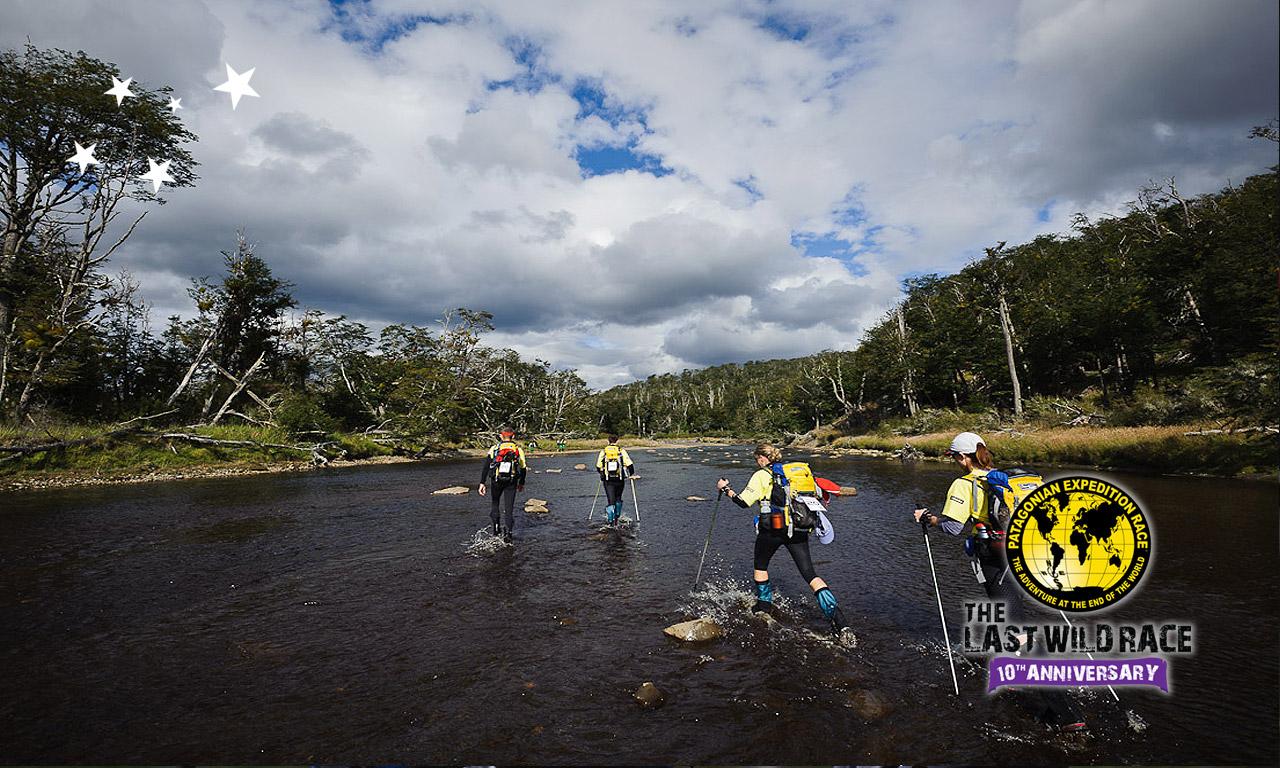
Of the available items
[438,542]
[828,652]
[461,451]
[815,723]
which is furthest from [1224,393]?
[461,451]

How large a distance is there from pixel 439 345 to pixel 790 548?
5796cm

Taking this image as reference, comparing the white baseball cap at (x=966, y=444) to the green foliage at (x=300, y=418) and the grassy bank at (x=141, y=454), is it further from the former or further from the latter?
the green foliage at (x=300, y=418)

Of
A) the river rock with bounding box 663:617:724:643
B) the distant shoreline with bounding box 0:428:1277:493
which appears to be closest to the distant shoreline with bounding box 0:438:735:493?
the distant shoreline with bounding box 0:428:1277:493

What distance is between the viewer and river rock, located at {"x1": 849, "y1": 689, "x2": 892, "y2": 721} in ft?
16.9

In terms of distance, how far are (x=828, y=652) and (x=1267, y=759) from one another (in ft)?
12.2

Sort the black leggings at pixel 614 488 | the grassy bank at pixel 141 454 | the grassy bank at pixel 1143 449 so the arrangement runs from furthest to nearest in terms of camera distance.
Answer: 1. the grassy bank at pixel 141 454
2. the grassy bank at pixel 1143 449
3. the black leggings at pixel 614 488

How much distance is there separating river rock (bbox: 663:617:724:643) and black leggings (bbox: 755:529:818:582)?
1088 millimetres

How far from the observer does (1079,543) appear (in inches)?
171

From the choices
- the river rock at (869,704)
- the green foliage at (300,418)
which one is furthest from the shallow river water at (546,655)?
the green foliage at (300,418)

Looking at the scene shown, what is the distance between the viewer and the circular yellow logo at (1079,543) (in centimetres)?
414

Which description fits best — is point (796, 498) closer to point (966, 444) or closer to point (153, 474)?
point (966, 444)

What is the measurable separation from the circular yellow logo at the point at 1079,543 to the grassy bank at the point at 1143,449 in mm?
24069

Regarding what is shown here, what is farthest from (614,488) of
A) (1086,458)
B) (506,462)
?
(1086,458)

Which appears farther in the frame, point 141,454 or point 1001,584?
point 141,454
